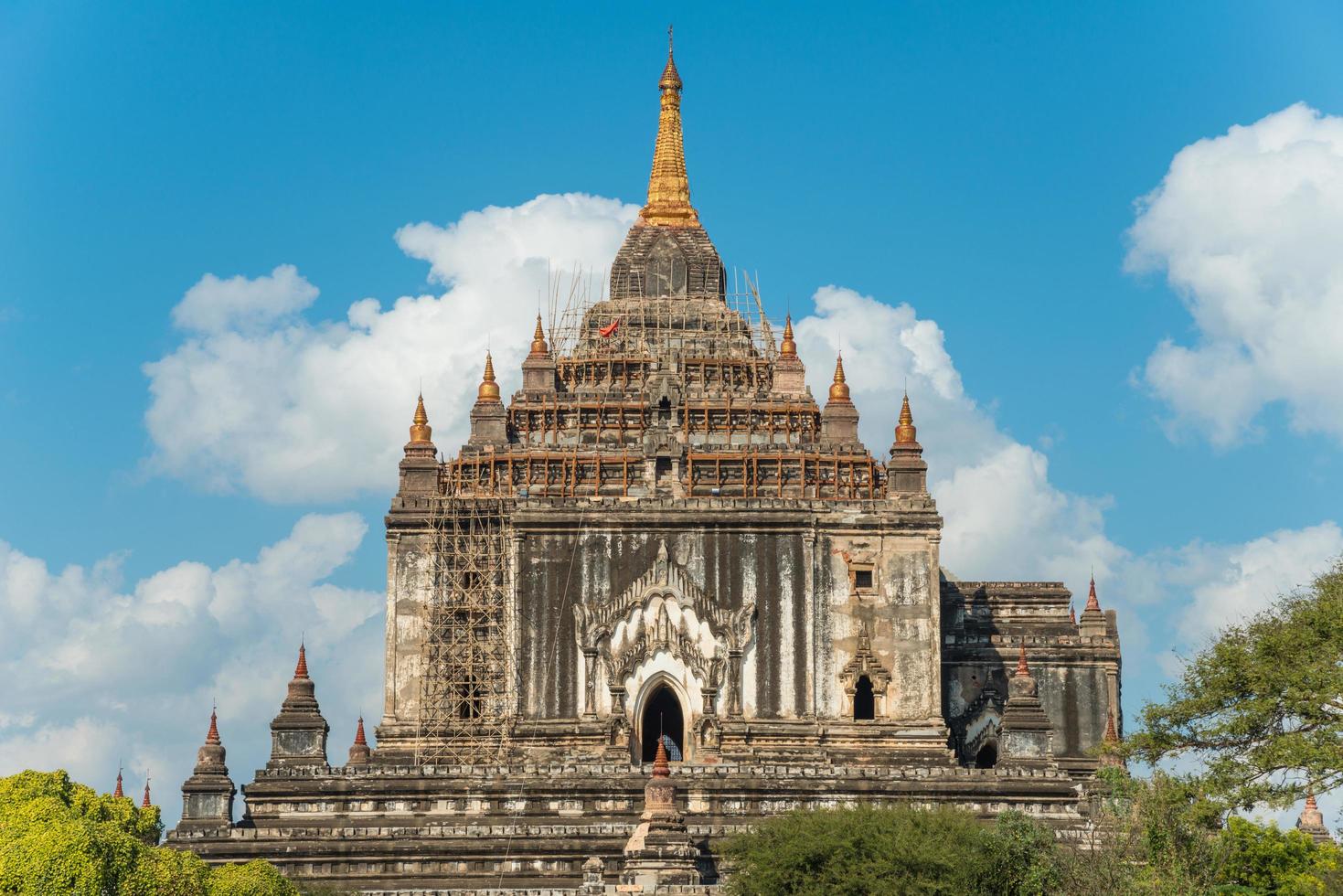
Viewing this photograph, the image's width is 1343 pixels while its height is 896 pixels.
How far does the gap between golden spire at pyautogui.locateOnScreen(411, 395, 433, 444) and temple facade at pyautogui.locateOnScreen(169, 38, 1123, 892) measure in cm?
7

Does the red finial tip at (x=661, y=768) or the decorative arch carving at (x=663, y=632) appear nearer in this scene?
the red finial tip at (x=661, y=768)

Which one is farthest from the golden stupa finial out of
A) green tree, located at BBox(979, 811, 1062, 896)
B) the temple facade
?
green tree, located at BBox(979, 811, 1062, 896)

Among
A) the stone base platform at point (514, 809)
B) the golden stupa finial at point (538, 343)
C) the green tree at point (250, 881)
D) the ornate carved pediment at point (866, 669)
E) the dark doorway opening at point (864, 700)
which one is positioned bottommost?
the green tree at point (250, 881)

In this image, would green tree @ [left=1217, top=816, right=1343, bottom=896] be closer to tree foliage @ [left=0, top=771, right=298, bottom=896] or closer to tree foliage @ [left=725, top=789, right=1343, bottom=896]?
tree foliage @ [left=725, top=789, right=1343, bottom=896]

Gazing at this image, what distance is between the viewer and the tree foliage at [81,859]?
58562 mm

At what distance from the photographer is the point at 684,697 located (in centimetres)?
7994

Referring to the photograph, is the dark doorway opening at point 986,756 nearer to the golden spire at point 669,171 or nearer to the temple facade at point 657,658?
the temple facade at point 657,658

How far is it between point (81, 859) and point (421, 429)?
87.5 feet

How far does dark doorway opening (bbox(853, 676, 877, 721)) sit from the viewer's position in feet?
263

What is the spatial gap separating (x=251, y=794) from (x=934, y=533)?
20.6 m

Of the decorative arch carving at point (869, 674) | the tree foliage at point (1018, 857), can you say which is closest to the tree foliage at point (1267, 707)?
the tree foliage at point (1018, 857)

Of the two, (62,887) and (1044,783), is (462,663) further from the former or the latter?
(62,887)

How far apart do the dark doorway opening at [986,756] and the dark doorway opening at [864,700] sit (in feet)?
14.8

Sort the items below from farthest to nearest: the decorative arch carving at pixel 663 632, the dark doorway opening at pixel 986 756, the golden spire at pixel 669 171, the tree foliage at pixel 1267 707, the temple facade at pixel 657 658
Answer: the golden spire at pixel 669 171, the dark doorway opening at pixel 986 756, the decorative arch carving at pixel 663 632, the temple facade at pixel 657 658, the tree foliage at pixel 1267 707
